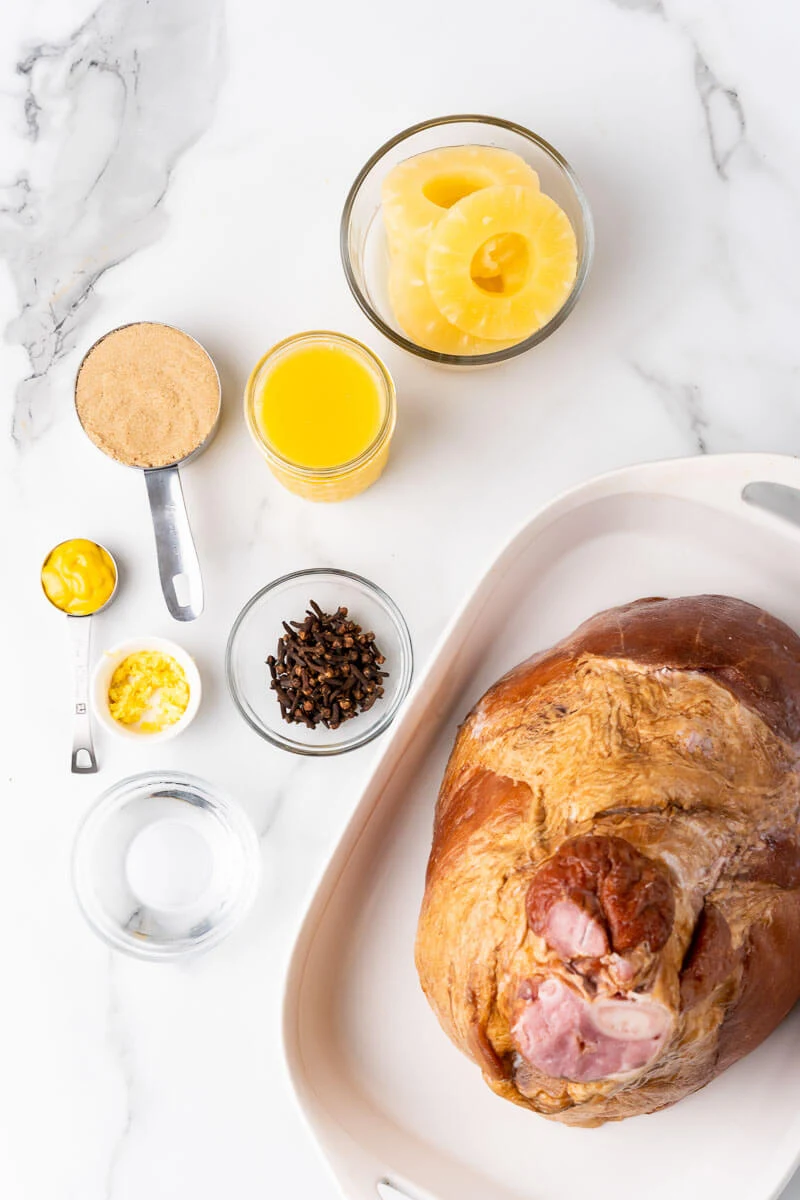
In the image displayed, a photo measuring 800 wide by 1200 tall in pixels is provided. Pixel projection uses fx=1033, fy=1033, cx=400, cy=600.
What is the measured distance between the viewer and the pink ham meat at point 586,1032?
921 mm

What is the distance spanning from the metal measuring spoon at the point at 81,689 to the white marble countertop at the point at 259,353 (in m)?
0.02

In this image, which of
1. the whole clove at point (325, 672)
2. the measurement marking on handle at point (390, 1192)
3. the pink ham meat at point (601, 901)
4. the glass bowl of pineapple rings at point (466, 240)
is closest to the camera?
the pink ham meat at point (601, 901)

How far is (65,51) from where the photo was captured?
1.62 metres

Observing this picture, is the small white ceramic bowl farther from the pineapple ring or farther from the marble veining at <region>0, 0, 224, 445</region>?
the pineapple ring

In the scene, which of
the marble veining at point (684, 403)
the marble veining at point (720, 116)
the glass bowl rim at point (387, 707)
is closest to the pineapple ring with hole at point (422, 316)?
the marble veining at point (684, 403)

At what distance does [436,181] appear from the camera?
4.75ft

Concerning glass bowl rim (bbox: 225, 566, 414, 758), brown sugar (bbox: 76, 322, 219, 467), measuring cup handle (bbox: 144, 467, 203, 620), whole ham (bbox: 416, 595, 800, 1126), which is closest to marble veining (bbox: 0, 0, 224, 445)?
brown sugar (bbox: 76, 322, 219, 467)

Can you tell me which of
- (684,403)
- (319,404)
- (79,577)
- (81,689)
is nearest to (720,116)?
(684,403)

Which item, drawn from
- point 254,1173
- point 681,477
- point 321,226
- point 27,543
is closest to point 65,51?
point 321,226

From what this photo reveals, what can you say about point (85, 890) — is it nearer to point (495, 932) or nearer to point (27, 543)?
point (27, 543)

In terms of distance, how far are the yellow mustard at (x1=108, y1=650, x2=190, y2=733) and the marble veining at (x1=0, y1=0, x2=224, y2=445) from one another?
0.39 m

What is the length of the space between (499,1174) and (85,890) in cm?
70

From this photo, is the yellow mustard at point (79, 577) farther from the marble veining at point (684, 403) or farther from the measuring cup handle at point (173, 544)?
the marble veining at point (684, 403)

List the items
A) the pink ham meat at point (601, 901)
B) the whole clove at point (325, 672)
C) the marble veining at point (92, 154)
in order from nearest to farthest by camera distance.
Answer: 1. the pink ham meat at point (601, 901)
2. the whole clove at point (325, 672)
3. the marble veining at point (92, 154)
